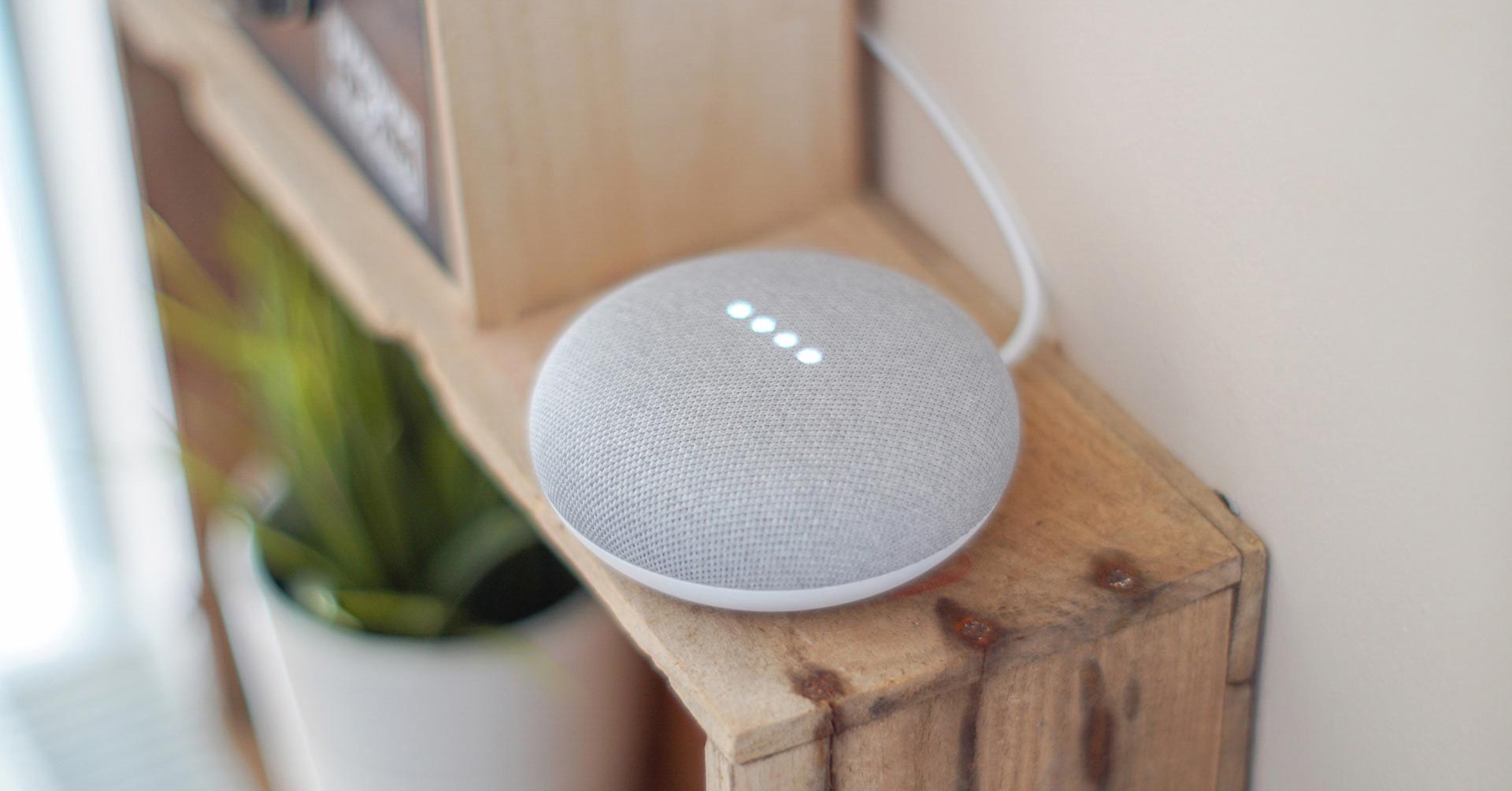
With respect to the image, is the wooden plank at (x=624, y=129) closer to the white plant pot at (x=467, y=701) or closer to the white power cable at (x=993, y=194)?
the white power cable at (x=993, y=194)

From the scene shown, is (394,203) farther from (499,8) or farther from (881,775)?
(881,775)

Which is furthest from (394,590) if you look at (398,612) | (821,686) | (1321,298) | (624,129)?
(1321,298)

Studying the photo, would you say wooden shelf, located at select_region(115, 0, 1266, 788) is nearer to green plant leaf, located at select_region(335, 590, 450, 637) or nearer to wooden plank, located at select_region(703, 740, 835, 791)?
wooden plank, located at select_region(703, 740, 835, 791)

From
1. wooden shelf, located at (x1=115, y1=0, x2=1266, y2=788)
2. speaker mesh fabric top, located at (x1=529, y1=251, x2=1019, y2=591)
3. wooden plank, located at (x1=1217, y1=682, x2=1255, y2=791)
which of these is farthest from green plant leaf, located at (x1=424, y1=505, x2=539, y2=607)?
wooden plank, located at (x1=1217, y1=682, x2=1255, y2=791)

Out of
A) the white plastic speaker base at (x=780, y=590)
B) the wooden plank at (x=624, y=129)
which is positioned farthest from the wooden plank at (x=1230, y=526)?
the wooden plank at (x=624, y=129)

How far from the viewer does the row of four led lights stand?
0.50 metres

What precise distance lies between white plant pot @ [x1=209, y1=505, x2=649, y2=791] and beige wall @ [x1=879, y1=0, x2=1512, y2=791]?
37 centimetres

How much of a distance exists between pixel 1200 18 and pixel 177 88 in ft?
2.75

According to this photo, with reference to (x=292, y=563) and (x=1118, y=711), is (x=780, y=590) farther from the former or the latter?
(x=292, y=563)

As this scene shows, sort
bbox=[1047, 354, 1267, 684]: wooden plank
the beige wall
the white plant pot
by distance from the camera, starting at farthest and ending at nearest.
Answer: the white plant pot < bbox=[1047, 354, 1267, 684]: wooden plank < the beige wall

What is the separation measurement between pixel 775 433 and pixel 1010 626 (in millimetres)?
116

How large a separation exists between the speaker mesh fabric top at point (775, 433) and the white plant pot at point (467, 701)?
0.31 m

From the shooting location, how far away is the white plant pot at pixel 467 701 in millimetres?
784

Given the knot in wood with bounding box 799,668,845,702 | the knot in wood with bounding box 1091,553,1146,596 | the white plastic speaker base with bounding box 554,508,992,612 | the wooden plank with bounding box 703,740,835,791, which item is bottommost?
the wooden plank with bounding box 703,740,835,791
